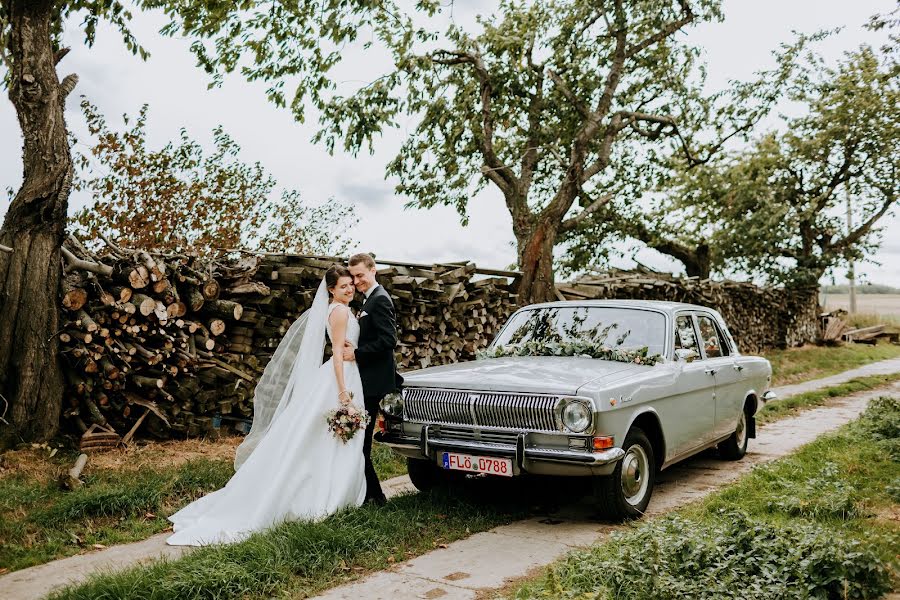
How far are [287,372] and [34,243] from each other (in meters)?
3.51

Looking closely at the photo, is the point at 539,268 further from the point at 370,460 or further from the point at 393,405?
the point at 370,460

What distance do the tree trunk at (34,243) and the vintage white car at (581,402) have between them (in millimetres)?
3875

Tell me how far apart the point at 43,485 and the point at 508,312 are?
8424 mm

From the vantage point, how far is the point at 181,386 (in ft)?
27.8

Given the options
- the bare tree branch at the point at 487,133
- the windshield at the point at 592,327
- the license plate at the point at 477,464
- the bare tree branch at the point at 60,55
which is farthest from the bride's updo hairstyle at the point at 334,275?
the bare tree branch at the point at 487,133

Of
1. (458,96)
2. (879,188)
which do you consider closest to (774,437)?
(458,96)

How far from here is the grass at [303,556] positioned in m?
4.12

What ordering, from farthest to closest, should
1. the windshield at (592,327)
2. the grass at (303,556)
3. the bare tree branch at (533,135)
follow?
the bare tree branch at (533,135) → the windshield at (592,327) → the grass at (303,556)

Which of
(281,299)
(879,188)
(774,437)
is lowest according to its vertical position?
(774,437)

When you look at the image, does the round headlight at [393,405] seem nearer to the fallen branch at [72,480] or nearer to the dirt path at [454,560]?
the dirt path at [454,560]

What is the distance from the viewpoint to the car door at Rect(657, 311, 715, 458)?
6466mm

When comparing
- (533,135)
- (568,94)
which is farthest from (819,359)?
(568,94)

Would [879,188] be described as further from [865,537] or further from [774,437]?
[865,537]

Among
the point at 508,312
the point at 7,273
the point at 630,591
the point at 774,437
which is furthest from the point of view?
the point at 508,312
